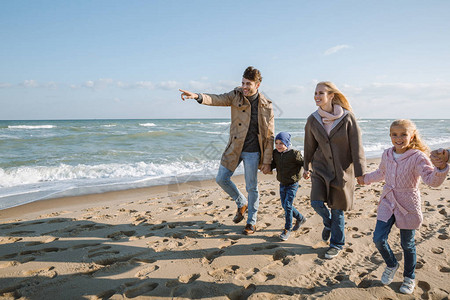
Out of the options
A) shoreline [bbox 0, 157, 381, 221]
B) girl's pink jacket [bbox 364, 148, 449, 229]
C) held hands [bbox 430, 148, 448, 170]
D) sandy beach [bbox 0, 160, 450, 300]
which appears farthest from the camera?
shoreline [bbox 0, 157, 381, 221]

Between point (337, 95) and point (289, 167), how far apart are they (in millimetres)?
1078

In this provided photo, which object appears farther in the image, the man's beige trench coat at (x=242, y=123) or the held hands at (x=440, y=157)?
the man's beige trench coat at (x=242, y=123)

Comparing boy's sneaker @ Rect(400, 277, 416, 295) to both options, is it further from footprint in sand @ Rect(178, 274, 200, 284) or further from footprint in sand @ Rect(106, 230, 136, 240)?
footprint in sand @ Rect(106, 230, 136, 240)

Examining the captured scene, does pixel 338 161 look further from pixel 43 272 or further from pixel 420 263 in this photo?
pixel 43 272

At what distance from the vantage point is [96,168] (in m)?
9.76

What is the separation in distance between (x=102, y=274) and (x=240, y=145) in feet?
7.21

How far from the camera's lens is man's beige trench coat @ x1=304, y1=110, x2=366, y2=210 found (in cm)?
304

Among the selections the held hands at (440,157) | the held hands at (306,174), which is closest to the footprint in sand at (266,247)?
the held hands at (306,174)

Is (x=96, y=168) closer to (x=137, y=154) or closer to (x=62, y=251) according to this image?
(x=137, y=154)

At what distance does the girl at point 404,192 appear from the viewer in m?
2.47

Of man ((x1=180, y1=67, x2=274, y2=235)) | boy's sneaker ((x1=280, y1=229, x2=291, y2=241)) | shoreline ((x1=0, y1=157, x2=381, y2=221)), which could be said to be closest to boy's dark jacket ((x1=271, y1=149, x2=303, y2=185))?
man ((x1=180, y1=67, x2=274, y2=235))

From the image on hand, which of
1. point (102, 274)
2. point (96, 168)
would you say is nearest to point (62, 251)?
point (102, 274)

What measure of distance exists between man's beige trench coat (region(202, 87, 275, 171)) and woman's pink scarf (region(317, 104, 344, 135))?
0.88 meters

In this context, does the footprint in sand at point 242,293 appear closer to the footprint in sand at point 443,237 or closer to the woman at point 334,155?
the woman at point 334,155
